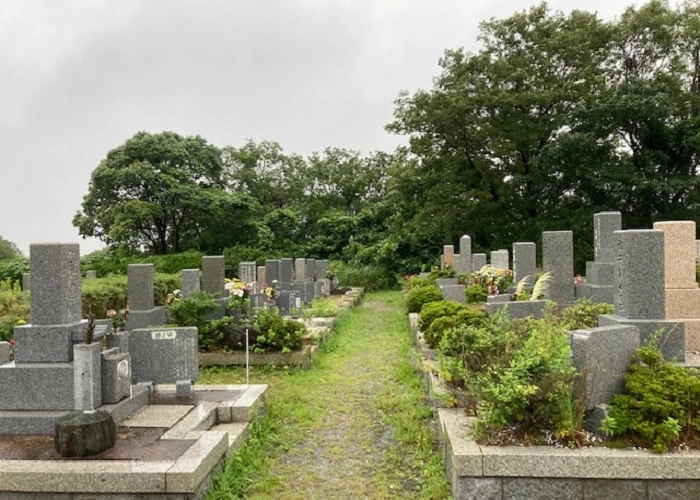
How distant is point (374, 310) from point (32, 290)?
41.7ft

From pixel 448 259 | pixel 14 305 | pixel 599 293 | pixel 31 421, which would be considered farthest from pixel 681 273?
pixel 448 259

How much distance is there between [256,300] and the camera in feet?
38.6

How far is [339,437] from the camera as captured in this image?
573 cm

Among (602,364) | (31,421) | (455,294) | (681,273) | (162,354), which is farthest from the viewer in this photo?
(455,294)

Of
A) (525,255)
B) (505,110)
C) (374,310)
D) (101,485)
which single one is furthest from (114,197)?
(101,485)

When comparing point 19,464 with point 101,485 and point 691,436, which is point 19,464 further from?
point 691,436

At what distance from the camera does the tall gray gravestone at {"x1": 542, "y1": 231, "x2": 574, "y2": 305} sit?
33.7 ft

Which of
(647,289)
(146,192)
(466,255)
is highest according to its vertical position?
(146,192)

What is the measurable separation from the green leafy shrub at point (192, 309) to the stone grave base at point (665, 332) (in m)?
5.95

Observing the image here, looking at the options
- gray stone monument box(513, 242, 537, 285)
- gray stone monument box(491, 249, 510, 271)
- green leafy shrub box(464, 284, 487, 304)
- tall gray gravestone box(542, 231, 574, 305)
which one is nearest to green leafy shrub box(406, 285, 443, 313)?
green leafy shrub box(464, 284, 487, 304)

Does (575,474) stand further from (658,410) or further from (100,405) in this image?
(100,405)

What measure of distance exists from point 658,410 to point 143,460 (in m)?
3.76

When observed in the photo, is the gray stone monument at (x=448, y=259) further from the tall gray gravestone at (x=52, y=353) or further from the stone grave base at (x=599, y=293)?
the tall gray gravestone at (x=52, y=353)

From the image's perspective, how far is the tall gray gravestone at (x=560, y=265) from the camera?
1028 centimetres
